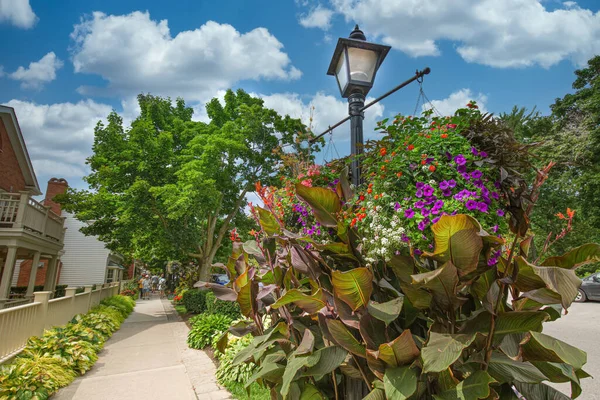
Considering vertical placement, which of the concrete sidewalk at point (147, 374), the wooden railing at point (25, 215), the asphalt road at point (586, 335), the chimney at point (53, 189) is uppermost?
the chimney at point (53, 189)

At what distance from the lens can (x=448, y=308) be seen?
1895 mm

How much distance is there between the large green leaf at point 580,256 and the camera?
5.90ft

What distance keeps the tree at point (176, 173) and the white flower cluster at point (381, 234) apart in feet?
31.9

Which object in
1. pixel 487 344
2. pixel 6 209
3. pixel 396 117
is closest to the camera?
pixel 487 344

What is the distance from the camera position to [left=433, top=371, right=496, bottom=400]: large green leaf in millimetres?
1580

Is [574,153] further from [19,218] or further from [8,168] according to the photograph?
[8,168]

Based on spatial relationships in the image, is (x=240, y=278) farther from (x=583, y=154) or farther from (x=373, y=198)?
(x=583, y=154)

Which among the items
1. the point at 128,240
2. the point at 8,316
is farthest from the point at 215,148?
the point at 8,316

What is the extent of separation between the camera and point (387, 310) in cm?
183

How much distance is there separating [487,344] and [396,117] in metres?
1.61

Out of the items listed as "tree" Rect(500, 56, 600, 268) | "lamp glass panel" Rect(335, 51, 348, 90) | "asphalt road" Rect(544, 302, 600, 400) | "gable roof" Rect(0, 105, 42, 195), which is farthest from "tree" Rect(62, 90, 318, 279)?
"tree" Rect(500, 56, 600, 268)

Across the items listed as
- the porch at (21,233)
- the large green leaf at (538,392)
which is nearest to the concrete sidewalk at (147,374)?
the large green leaf at (538,392)

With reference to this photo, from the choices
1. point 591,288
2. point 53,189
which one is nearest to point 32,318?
point 591,288

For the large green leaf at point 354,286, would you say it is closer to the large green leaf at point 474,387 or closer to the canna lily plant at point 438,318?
the canna lily plant at point 438,318
